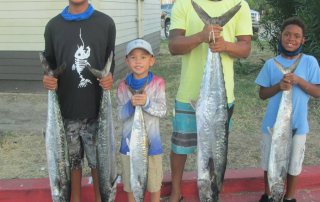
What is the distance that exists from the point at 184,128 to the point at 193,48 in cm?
72

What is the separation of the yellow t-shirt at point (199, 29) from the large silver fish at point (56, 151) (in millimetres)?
1030

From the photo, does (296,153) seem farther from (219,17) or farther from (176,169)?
(219,17)

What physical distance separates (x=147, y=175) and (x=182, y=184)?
3.74 feet

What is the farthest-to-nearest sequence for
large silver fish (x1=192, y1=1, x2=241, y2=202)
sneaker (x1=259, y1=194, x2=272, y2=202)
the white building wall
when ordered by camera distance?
the white building wall, sneaker (x1=259, y1=194, x2=272, y2=202), large silver fish (x1=192, y1=1, x2=241, y2=202)

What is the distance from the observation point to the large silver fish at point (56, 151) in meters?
3.27

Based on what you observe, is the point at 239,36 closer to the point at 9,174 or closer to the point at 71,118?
the point at 71,118

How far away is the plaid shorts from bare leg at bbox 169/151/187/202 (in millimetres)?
700

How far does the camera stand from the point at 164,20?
24.0 meters

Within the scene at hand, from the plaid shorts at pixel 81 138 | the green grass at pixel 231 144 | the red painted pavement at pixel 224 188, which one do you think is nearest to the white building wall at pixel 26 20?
the green grass at pixel 231 144

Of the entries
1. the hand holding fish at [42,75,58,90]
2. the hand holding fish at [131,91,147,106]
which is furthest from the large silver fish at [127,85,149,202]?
the hand holding fish at [42,75,58,90]

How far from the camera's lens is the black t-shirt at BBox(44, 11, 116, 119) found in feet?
11.1

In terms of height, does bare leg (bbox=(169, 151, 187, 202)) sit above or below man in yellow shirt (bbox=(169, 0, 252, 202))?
below

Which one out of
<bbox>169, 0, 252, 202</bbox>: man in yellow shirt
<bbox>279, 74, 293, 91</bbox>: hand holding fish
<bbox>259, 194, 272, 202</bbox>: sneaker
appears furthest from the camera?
<bbox>259, 194, 272, 202</bbox>: sneaker

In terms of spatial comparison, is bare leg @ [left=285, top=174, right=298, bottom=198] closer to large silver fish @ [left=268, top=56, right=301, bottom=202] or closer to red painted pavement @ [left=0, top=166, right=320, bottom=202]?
large silver fish @ [left=268, top=56, right=301, bottom=202]
